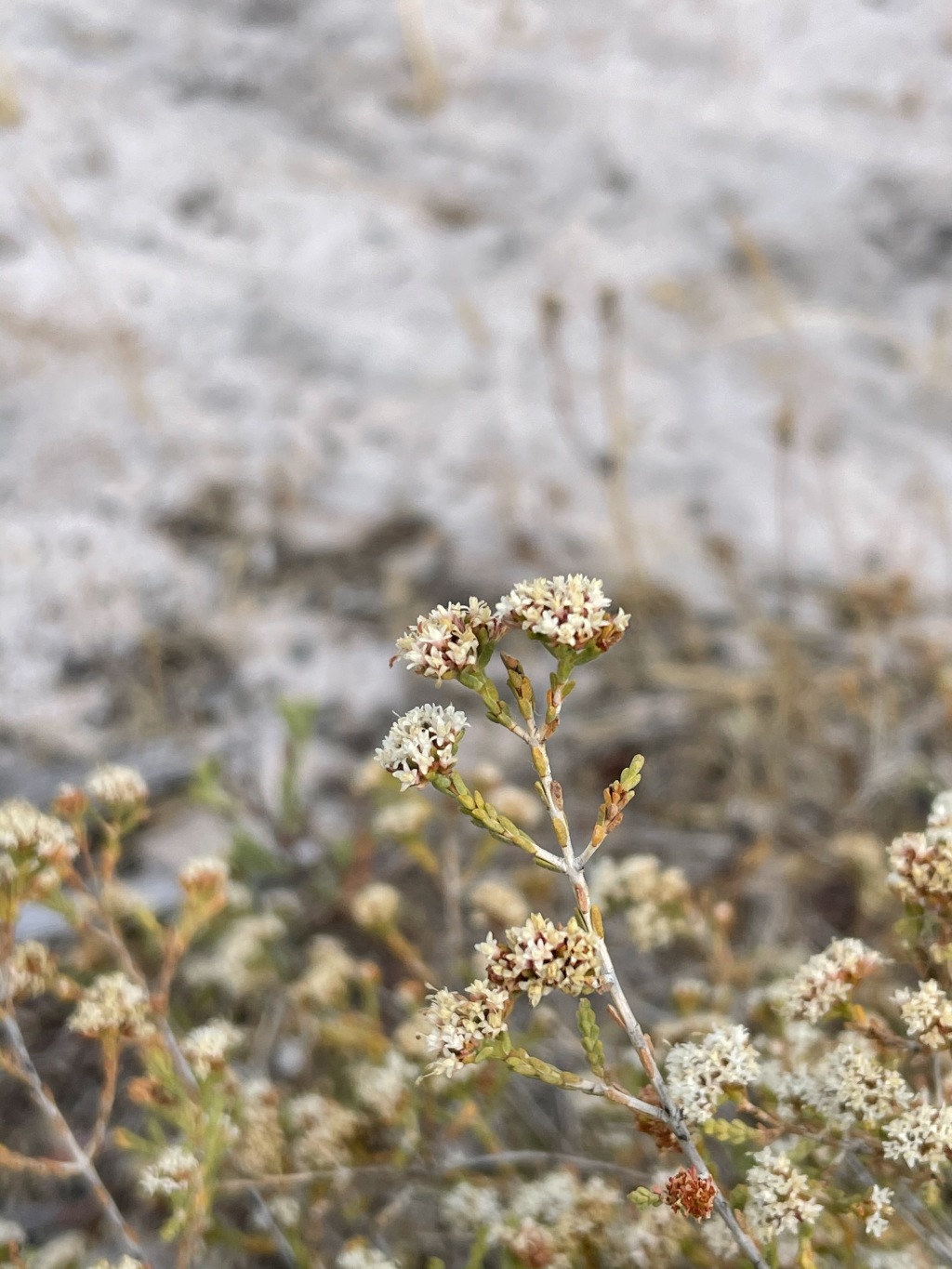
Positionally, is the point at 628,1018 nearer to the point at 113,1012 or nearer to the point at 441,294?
the point at 113,1012

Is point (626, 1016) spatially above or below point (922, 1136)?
above

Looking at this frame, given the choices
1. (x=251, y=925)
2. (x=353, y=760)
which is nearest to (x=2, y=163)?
(x=353, y=760)

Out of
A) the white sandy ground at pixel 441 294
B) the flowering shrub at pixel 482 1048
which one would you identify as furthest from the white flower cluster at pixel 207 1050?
the white sandy ground at pixel 441 294

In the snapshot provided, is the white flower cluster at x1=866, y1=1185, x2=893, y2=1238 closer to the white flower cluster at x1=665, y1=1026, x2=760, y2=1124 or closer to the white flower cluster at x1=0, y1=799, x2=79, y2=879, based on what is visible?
the white flower cluster at x1=665, y1=1026, x2=760, y2=1124

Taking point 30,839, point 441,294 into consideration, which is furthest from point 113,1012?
point 441,294

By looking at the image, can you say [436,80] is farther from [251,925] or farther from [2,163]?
[251,925]

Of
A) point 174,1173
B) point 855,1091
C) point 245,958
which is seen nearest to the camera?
point 855,1091
